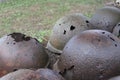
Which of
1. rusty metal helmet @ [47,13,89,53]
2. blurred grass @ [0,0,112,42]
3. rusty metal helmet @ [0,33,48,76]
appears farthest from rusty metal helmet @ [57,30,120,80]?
blurred grass @ [0,0,112,42]

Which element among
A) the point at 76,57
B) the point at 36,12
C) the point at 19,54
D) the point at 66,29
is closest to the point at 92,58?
the point at 76,57

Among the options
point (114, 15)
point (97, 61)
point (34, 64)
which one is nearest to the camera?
point (97, 61)

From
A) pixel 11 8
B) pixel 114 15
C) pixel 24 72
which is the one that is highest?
pixel 24 72

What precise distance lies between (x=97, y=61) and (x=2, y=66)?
1.08m

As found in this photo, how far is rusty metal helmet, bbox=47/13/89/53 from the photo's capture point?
174 inches

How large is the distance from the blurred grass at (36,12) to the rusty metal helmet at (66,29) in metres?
4.17

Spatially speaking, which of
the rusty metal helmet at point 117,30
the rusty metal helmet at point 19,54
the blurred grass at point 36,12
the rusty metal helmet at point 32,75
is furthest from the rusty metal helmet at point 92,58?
the blurred grass at point 36,12

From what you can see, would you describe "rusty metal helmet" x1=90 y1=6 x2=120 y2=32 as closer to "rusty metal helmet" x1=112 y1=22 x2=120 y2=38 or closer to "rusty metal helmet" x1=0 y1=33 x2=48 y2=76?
"rusty metal helmet" x1=112 y1=22 x2=120 y2=38

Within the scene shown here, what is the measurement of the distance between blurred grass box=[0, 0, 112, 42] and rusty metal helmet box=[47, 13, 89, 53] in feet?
13.7

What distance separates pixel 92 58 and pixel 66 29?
57.8 inches

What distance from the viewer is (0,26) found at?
10.0 m

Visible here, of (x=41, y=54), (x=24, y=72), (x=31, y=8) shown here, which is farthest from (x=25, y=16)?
(x=24, y=72)

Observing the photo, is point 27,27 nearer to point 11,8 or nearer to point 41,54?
point 11,8

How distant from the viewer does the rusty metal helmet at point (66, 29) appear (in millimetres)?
4410
